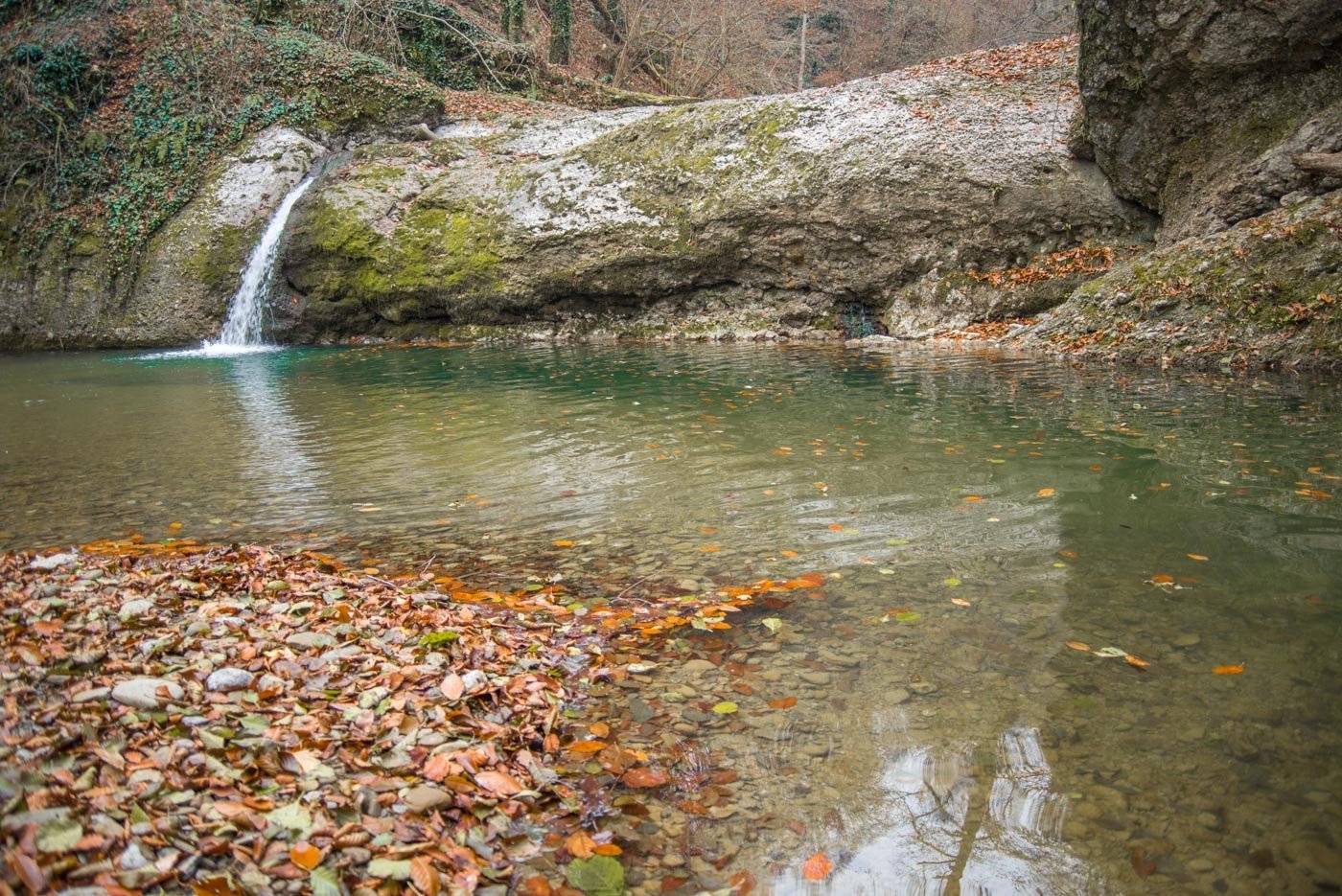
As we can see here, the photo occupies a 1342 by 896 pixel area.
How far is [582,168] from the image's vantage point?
53.0 feet

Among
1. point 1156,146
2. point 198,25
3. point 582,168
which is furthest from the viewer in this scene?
point 198,25

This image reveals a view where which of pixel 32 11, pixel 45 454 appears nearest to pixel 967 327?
pixel 45 454

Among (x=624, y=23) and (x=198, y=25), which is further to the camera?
(x=624, y=23)

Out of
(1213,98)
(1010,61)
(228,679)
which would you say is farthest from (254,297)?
(1213,98)

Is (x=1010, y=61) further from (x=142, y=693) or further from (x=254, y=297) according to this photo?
(x=142, y=693)

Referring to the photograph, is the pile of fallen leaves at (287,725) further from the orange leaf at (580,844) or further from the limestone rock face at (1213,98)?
the limestone rock face at (1213,98)

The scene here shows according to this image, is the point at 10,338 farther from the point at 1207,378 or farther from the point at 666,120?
the point at 1207,378

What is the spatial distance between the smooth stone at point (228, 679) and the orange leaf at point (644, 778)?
4.11 ft

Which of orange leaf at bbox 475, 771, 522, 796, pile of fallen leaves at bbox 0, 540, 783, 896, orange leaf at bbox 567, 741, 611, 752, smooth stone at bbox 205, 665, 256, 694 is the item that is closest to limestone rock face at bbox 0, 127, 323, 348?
pile of fallen leaves at bbox 0, 540, 783, 896

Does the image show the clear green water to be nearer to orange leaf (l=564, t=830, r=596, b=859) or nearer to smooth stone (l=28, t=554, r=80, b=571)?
orange leaf (l=564, t=830, r=596, b=859)

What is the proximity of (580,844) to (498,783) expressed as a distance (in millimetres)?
315

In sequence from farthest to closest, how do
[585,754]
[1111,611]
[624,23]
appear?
[624,23] < [1111,611] < [585,754]

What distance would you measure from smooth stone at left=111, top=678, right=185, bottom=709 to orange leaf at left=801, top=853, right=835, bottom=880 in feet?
6.12

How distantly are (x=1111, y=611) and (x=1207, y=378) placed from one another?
670cm
